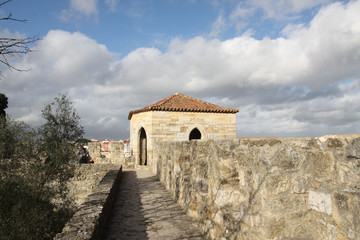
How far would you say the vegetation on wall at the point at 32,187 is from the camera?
625 centimetres

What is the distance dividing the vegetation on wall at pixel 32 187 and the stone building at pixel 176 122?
21.9 feet

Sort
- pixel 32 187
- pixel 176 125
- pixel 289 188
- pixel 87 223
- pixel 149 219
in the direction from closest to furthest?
pixel 289 188
pixel 87 223
pixel 149 219
pixel 32 187
pixel 176 125

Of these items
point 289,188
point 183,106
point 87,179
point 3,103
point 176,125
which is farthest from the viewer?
point 3,103

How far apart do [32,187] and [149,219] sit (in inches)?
158

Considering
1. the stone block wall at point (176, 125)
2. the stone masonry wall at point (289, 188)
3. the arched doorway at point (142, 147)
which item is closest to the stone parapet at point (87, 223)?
the stone masonry wall at point (289, 188)

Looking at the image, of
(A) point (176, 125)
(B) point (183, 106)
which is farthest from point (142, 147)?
(B) point (183, 106)

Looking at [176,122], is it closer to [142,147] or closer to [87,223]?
[142,147]

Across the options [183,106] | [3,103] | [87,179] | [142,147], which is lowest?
[87,179]

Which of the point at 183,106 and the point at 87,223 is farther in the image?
the point at 183,106

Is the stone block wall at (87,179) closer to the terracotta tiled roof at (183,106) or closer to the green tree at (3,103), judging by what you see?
the terracotta tiled roof at (183,106)

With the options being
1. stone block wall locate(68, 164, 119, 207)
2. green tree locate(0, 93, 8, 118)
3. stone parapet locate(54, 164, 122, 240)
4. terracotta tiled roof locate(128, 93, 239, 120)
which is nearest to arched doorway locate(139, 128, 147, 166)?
terracotta tiled roof locate(128, 93, 239, 120)

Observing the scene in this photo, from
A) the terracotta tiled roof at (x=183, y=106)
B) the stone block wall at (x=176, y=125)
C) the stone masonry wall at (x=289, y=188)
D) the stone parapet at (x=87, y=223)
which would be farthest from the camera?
the terracotta tiled roof at (x=183, y=106)

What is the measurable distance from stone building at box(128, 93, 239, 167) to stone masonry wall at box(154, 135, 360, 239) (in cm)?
1134

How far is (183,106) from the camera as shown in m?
15.6
